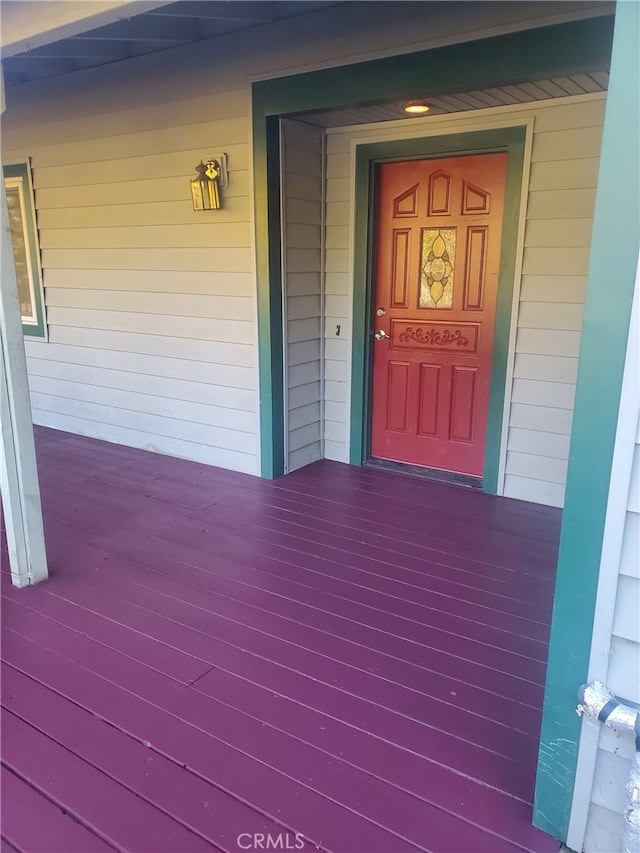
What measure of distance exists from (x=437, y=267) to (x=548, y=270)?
0.70 m

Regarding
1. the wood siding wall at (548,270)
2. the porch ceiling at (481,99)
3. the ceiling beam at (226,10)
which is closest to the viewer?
the porch ceiling at (481,99)

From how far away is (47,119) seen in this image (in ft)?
14.9

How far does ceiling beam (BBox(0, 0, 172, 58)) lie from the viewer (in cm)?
211

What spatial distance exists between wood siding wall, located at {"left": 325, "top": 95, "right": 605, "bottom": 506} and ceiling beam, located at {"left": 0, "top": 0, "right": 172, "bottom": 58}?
1893mm

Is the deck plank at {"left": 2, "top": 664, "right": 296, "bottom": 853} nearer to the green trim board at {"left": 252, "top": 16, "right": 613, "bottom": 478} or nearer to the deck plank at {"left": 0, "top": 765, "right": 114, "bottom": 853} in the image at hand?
the deck plank at {"left": 0, "top": 765, "right": 114, "bottom": 853}

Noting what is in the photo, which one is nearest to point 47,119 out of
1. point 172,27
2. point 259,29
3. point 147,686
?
point 172,27

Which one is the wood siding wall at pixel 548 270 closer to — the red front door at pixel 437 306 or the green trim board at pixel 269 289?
the red front door at pixel 437 306

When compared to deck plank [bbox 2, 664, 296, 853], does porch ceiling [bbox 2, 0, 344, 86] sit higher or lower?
higher

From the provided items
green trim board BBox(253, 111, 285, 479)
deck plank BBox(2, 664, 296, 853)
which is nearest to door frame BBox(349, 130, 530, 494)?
green trim board BBox(253, 111, 285, 479)

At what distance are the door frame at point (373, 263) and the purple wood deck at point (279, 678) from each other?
68 cm

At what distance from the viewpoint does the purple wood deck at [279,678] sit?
1.56 meters

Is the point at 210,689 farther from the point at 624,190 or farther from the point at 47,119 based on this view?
the point at 47,119

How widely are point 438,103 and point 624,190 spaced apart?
244 centimetres

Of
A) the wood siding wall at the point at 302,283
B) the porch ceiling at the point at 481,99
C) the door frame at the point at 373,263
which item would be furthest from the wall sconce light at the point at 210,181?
the door frame at the point at 373,263
